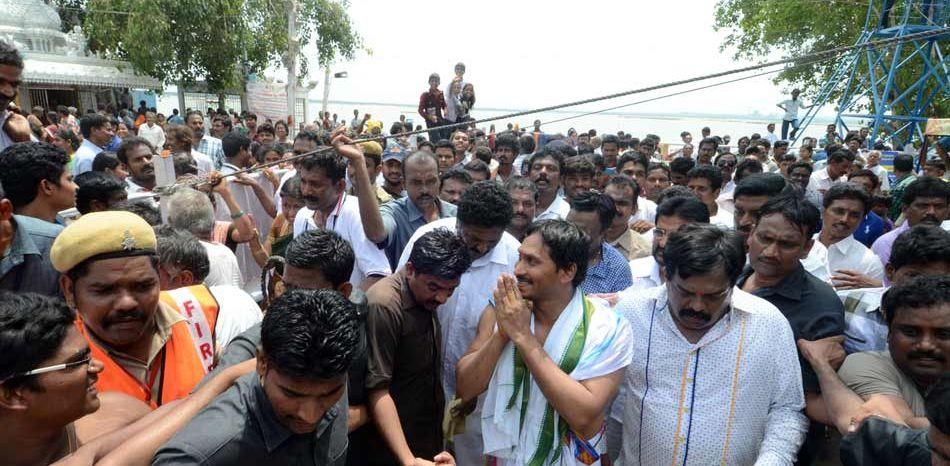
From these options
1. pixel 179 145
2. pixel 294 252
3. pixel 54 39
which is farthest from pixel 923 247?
pixel 54 39

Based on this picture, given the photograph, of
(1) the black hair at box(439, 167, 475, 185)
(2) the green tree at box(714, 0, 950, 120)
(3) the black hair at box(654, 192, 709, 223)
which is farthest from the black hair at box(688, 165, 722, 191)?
(2) the green tree at box(714, 0, 950, 120)

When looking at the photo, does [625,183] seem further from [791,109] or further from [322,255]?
[791,109]

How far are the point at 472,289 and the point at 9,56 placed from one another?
314cm

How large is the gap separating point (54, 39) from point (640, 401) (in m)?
32.3

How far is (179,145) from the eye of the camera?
6.23 metres

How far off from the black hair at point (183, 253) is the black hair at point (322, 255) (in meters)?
0.62

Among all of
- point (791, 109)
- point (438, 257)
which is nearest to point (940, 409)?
point (438, 257)

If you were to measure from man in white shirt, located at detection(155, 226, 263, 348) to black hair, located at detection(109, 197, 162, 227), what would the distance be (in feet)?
2.17

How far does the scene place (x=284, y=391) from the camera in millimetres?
1585

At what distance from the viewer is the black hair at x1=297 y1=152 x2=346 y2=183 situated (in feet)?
12.3

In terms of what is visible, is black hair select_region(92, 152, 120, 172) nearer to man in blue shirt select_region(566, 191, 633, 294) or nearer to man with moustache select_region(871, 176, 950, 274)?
man in blue shirt select_region(566, 191, 633, 294)

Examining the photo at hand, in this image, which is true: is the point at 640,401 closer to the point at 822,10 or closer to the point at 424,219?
the point at 424,219

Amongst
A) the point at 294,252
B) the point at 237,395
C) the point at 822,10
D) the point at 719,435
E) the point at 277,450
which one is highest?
the point at 822,10

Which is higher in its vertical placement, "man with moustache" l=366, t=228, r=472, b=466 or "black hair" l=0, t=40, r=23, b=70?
"black hair" l=0, t=40, r=23, b=70
